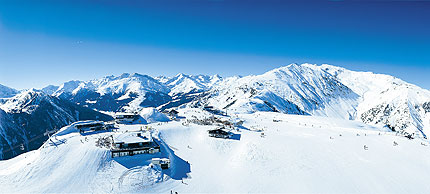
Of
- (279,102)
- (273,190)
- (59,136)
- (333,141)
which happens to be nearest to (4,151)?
(59,136)

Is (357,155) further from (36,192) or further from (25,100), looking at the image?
(25,100)

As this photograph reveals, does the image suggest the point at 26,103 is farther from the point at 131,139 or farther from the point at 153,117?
the point at 131,139

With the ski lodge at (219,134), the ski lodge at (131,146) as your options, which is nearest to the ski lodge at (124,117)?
the ski lodge at (131,146)

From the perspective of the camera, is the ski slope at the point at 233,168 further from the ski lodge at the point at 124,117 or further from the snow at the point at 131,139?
the ski lodge at the point at 124,117

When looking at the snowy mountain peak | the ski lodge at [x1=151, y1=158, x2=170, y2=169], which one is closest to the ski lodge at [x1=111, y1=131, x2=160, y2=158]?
the ski lodge at [x1=151, y1=158, x2=170, y2=169]

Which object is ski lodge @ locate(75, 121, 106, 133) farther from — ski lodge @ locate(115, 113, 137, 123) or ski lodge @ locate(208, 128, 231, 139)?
ski lodge @ locate(208, 128, 231, 139)

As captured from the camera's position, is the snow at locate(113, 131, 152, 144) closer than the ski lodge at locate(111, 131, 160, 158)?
No
